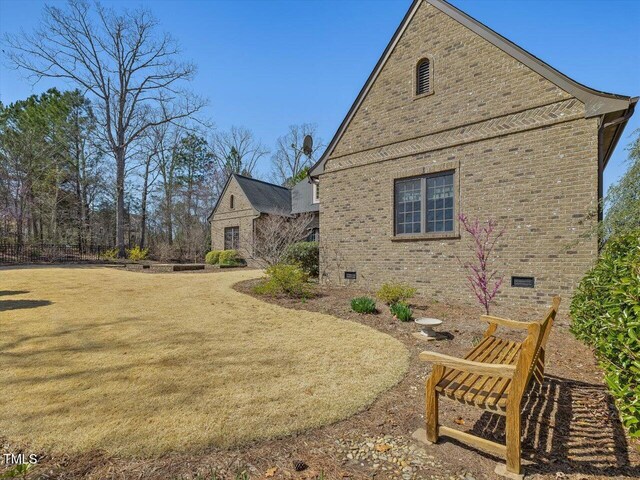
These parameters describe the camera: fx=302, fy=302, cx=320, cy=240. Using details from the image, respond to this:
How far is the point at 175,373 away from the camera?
144 inches

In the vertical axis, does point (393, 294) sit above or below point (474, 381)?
→ below

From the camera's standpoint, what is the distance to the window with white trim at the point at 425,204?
8164mm

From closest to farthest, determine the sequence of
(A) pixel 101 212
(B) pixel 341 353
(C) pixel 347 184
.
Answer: (B) pixel 341 353
(C) pixel 347 184
(A) pixel 101 212

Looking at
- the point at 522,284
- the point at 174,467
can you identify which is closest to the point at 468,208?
the point at 522,284

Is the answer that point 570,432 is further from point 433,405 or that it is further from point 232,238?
point 232,238

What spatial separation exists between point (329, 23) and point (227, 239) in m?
17.7

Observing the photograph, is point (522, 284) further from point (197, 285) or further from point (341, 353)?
point (197, 285)

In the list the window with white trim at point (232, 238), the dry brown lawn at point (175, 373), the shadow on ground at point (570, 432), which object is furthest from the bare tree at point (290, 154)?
the shadow on ground at point (570, 432)

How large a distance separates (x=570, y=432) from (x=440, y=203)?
6.41 meters

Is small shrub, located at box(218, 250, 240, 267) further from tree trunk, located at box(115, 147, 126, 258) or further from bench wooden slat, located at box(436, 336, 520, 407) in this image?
bench wooden slat, located at box(436, 336, 520, 407)

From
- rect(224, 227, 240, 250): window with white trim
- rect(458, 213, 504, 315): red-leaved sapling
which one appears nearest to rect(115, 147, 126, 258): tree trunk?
rect(224, 227, 240, 250): window with white trim

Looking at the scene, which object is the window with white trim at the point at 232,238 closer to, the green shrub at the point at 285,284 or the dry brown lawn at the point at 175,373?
the green shrub at the point at 285,284

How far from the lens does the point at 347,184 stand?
10.1 metres

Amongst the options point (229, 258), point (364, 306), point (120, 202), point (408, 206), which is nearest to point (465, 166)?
point (408, 206)
